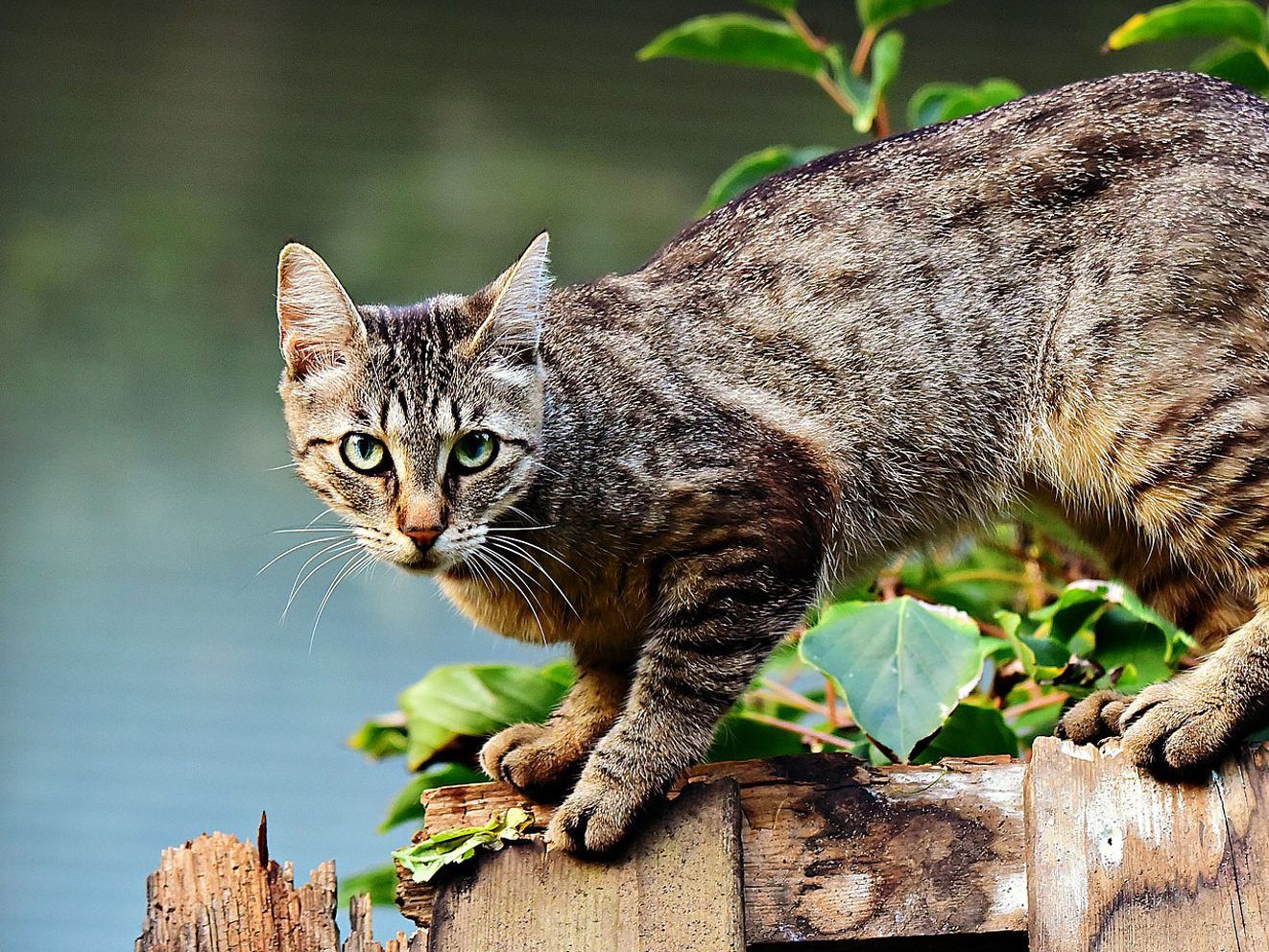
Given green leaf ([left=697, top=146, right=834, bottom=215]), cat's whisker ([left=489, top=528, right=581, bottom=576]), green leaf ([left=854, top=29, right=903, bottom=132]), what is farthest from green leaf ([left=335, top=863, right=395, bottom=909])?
green leaf ([left=854, top=29, right=903, bottom=132])

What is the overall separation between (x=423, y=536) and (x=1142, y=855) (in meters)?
0.94

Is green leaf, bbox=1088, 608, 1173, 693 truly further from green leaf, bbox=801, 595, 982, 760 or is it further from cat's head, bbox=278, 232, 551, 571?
cat's head, bbox=278, 232, 551, 571

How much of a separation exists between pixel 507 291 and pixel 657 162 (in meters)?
A: 2.58

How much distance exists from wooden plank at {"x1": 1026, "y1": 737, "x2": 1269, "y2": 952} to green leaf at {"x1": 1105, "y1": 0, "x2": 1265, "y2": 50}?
1413 millimetres

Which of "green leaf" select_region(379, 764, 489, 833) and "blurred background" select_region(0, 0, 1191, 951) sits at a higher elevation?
"blurred background" select_region(0, 0, 1191, 951)

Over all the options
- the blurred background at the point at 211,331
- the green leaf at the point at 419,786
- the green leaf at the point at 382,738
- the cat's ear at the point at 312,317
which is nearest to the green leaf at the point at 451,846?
the green leaf at the point at 419,786

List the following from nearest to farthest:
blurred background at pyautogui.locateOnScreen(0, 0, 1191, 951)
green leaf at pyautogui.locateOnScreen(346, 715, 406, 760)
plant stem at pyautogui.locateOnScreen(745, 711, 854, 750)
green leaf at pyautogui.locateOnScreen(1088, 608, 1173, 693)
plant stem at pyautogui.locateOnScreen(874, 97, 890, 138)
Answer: green leaf at pyautogui.locateOnScreen(1088, 608, 1173, 693), plant stem at pyautogui.locateOnScreen(745, 711, 854, 750), green leaf at pyautogui.locateOnScreen(346, 715, 406, 760), plant stem at pyautogui.locateOnScreen(874, 97, 890, 138), blurred background at pyautogui.locateOnScreen(0, 0, 1191, 951)

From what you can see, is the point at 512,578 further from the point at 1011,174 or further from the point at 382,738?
the point at 1011,174

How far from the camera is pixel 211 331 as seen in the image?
13.1 ft

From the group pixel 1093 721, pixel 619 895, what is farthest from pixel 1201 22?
pixel 619 895

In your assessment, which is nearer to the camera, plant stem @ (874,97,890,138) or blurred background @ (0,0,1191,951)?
plant stem @ (874,97,890,138)

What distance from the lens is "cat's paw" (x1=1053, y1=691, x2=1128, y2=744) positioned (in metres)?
1.71

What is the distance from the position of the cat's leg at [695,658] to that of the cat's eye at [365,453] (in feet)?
1.41

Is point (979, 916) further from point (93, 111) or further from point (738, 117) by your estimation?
point (93, 111)
